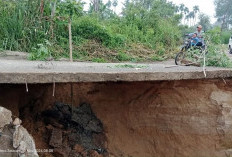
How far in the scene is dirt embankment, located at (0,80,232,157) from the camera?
3.89 meters

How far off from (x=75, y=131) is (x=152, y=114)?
87cm

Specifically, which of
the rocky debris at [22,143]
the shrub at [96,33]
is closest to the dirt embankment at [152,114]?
the rocky debris at [22,143]

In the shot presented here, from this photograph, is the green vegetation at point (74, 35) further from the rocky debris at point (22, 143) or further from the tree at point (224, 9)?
the tree at point (224, 9)

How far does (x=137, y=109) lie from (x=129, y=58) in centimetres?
446

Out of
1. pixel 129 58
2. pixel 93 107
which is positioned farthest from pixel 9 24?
pixel 93 107

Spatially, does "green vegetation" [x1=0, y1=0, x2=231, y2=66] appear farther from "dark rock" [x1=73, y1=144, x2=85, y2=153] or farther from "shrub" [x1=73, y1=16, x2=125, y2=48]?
"dark rock" [x1=73, y1=144, x2=85, y2=153]

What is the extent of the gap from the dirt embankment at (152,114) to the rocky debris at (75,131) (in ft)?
0.15

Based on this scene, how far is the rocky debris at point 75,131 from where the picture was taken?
12.4ft

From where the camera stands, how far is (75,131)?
3.97 m

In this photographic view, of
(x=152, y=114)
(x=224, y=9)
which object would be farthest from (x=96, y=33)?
(x=224, y=9)

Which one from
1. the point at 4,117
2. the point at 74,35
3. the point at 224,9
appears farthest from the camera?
the point at 224,9

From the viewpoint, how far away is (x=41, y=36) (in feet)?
25.8

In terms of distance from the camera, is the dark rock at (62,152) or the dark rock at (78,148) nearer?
the dark rock at (62,152)

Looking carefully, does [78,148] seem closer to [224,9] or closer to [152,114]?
[152,114]
